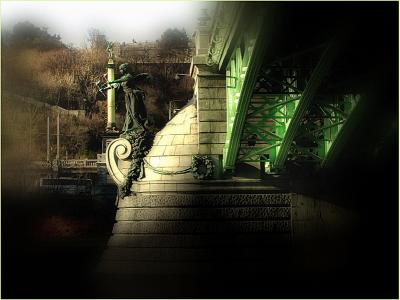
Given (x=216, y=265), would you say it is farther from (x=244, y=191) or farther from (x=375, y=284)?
(x=375, y=284)

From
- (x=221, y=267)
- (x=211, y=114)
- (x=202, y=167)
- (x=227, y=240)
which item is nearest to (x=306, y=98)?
(x=211, y=114)

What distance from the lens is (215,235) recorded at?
55.1 ft

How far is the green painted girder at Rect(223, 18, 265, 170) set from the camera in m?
12.9

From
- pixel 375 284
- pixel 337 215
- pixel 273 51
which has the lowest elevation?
pixel 375 284

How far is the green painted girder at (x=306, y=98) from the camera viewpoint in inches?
495

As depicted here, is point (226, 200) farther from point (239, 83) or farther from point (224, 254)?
point (239, 83)

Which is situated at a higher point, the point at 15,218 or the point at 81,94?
the point at 81,94

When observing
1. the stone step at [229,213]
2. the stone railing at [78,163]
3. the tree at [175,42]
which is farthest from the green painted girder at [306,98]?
the tree at [175,42]

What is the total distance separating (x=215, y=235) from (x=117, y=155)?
2.92 meters

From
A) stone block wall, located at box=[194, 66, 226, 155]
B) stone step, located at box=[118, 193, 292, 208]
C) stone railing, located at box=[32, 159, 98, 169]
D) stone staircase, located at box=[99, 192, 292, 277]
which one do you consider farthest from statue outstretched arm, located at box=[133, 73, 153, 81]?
stone railing, located at box=[32, 159, 98, 169]

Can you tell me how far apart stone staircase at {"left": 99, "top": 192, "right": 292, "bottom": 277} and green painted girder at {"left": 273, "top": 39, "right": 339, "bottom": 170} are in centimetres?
103

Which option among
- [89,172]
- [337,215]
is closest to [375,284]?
[337,215]

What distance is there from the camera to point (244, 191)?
55.6ft

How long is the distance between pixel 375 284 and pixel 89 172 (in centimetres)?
2327
